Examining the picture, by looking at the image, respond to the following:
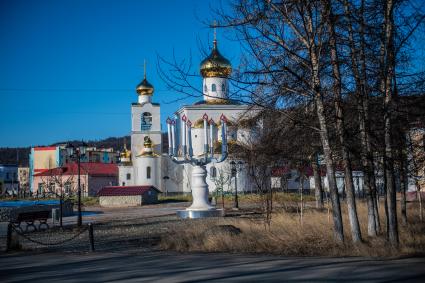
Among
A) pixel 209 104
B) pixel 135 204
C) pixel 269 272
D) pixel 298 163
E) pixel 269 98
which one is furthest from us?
pixel 209 104

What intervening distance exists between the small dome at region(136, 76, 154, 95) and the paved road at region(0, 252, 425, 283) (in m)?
51.3

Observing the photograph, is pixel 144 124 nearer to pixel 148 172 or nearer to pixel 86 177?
pixel 148 172

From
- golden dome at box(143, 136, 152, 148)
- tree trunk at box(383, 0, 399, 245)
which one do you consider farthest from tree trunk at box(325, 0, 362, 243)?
golden dome at box(143, 136, 152, 148)

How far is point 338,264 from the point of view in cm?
946

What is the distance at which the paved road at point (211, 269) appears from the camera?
845 centimetres

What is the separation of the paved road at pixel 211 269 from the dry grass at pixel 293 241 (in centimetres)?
83

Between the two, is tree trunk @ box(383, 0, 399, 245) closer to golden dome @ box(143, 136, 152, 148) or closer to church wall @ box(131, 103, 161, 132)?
golden dome @ box(143, 136, 152, 148)

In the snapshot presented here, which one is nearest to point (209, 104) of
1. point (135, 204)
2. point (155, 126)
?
point (155, 126)

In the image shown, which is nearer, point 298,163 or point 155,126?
point 298,163

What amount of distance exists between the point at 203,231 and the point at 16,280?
20.0ft

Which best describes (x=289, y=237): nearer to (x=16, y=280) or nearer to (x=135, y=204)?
(x=16, y=280)

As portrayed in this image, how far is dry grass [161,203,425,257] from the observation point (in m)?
10.9

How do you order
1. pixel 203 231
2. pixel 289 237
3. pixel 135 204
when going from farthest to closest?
pixel 135 204, pixel 203 231, pixel 289 237

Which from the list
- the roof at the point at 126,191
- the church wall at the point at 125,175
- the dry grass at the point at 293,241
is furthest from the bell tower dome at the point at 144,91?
the dry grass at the point at 293,241
